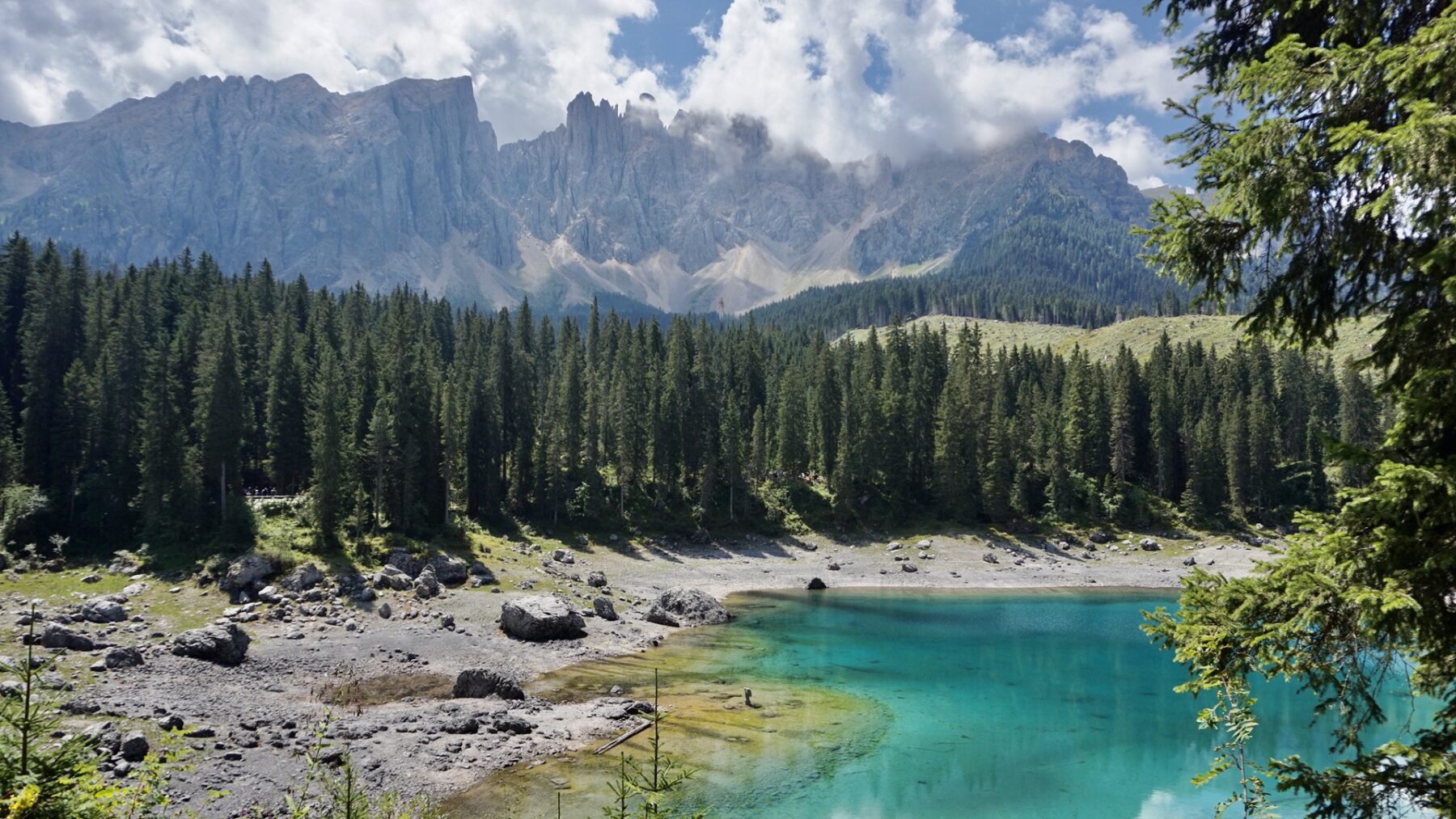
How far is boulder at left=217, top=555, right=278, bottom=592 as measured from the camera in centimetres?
4819

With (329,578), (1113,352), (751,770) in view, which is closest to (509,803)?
(751,770)

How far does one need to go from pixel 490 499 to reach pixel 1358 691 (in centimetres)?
8198

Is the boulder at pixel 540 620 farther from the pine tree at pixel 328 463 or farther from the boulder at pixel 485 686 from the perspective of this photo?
the pine tree at pixel 328 463

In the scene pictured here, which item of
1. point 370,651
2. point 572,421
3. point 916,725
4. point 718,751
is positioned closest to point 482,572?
point 370,651

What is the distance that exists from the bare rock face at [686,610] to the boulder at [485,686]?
19528mm

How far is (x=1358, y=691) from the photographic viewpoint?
6.92 meters

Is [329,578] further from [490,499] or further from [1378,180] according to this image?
[1378,180]

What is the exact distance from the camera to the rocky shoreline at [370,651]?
24875 mm

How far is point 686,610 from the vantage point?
179ft

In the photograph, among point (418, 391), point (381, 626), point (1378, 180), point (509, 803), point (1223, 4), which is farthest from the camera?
point (418, 391)

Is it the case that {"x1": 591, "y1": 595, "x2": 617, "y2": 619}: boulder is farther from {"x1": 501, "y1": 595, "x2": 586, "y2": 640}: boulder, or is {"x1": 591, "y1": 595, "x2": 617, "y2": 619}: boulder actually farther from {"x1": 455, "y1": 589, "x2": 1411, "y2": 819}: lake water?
{"x1": 455, "y1": 589, "x2": 1411, "y2": 819}: lake water

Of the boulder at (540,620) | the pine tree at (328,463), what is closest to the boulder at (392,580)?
the pine tree at (328,463)

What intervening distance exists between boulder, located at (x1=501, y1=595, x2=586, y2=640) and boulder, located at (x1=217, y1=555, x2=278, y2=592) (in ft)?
54.8

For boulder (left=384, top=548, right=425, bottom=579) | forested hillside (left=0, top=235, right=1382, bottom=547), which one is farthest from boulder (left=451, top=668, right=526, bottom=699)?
forested hillside (left=0, top=235, right=1382, bottom=547)
